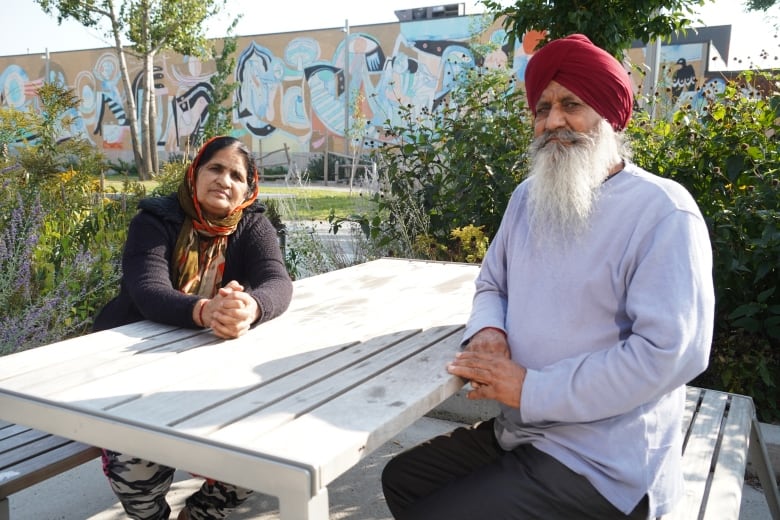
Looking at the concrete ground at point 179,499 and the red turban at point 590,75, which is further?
the concrete ground at point 179,499

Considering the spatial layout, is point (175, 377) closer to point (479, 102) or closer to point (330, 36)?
point (479, 102)

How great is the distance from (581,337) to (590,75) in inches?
26.6

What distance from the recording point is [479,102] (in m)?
4.81

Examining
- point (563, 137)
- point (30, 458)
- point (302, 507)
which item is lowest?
point (30, 458)

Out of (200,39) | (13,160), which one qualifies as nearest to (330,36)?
(200,39)

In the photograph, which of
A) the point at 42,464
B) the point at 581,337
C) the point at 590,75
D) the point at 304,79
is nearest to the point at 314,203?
the point at 42,464

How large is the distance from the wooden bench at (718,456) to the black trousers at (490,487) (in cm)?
32

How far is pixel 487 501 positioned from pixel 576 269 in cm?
59

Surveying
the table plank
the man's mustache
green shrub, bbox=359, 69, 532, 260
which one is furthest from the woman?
green shrub, bbox=359, 69, 532, 260

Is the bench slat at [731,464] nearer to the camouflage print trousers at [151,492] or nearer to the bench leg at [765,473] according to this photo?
the bench leg at [765,473]

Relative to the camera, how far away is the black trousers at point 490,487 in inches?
61.6

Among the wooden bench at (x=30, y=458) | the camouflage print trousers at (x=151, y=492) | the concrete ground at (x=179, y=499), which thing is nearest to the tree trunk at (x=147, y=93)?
the concrete ground at (x=179, y=499)

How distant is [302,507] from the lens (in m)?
1.18

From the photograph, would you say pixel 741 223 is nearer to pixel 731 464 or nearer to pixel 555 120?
pixel 731 464
